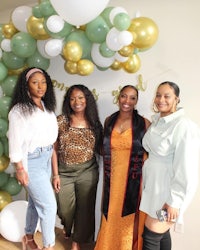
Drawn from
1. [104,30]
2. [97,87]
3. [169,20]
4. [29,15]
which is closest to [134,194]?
[97,87]

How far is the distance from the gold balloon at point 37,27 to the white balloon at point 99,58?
33 cm

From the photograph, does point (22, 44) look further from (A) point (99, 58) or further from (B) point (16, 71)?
(A) point (99, 58)

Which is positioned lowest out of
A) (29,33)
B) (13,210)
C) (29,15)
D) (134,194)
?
(13,210)

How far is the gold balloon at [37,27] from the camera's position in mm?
1789

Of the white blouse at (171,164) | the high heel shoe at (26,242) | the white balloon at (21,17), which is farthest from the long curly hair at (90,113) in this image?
the high heel shoe at (26,242)

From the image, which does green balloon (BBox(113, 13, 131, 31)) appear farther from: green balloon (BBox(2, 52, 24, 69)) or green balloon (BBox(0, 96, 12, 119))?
green balloon (BBox(0, 96, 12, 119))

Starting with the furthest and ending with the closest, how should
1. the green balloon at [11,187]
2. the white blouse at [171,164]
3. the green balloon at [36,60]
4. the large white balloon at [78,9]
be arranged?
the green balloon at [11,187] → the green balloon at [36,60] → the large white balloon at [78,9] → the white blouse at [171,164]

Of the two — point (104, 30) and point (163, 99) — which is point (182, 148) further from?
point (104, 30)

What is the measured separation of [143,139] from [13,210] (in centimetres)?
120

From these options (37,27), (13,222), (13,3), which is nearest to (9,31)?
(37,27)

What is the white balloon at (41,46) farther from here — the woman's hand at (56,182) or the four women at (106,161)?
the woman's hand at (56,182)

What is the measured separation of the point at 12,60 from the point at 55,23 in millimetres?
554

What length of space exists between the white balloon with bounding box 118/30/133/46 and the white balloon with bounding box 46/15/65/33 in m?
0.39

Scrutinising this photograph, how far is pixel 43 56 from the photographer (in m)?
2.05
